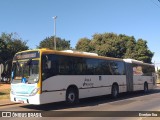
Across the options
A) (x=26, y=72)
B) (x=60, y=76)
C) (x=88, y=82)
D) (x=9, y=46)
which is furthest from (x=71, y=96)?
(x=9, y=46)

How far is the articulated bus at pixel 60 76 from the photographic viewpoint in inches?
549

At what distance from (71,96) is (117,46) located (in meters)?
42.1

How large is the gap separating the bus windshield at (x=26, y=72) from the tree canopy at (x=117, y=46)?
134 ft

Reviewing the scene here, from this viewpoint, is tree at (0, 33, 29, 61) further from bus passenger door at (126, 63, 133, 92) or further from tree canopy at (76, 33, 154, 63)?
bus passenger door at (126, 63, 133, 92)

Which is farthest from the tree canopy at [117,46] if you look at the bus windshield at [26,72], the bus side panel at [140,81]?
the bus windshield at [26,72]

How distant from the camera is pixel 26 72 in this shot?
1442cm

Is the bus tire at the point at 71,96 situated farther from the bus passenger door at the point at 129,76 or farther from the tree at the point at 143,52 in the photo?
the tree at the point at 143,52

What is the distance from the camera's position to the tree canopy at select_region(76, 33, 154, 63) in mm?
55938

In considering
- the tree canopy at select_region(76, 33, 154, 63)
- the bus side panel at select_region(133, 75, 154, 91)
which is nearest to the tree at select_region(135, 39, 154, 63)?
the tree canopy at select_region(76, 33, 154, 63)

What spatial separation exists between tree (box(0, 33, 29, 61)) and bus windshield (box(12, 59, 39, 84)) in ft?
116

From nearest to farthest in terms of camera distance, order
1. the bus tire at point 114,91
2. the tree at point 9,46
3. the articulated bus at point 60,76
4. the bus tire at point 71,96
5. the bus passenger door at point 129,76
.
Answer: the articulated bus at point 60,76, the bus tire at point 71,96, the bus tire at point 114,91, the bus passenger door at point 129,76, the tree at point 9,46

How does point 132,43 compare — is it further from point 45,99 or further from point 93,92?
point 45,99

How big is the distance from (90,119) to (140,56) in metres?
47.4

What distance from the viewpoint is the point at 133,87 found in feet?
78.6
